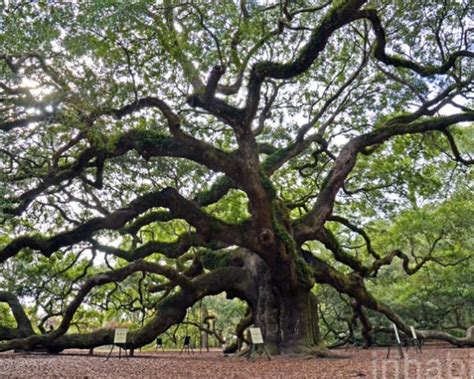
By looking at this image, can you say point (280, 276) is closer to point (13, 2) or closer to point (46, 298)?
point (13, 2)

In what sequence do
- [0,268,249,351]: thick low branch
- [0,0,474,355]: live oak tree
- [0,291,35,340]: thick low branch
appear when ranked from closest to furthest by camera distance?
1. [0,0,474,355]: live oak tree
2. [0,268,249,351]: thick low branch
3. [0,291,35,340]: thick low branch

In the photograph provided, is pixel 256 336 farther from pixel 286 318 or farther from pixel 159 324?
pixel 159 324

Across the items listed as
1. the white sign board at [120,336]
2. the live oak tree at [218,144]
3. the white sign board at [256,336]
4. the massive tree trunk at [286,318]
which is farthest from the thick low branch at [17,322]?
the white sign board at [256,336]

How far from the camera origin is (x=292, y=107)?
11172mm

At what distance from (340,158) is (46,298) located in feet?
31.8

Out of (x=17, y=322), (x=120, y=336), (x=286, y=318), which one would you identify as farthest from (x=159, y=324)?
(x=17, y=322)

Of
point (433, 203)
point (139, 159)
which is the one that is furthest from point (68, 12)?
Result: point (433, 203)

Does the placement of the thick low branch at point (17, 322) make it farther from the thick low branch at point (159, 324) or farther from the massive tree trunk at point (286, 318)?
the massive tree trunk at point (286, 318)

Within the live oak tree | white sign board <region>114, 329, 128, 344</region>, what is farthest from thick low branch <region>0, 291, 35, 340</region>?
white sign board <region>114, 329, 128, 344</region>

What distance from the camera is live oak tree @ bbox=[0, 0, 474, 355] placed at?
6.88m

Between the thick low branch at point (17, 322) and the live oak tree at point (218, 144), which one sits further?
the thick low branch at point (17, 322)

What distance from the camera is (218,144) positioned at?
1158cm

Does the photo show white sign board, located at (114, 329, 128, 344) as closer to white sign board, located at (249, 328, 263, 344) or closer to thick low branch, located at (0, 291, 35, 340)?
thick low branch, located at (0, 291, 35, 340)

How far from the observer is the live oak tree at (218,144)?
6.88 metres
